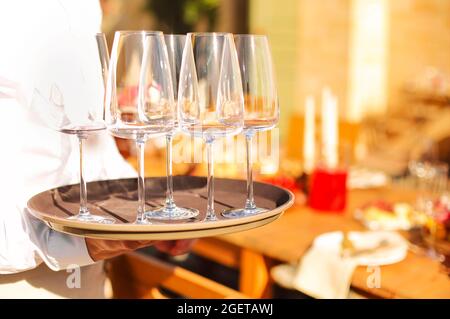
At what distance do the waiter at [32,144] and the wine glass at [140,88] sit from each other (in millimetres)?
76

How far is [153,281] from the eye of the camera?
4.76ft

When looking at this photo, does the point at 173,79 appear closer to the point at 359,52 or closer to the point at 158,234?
the point at 158,234

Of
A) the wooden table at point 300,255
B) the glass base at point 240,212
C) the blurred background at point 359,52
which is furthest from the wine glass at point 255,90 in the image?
the blurred background at point 359,52

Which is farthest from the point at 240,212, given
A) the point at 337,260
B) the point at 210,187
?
the point at 337,260

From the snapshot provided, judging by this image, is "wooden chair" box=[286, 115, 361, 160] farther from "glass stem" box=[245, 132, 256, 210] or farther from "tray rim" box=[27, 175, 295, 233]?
"tray rim" box=[27, 175, 295, 233]

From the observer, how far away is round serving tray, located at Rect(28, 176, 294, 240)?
77 cm

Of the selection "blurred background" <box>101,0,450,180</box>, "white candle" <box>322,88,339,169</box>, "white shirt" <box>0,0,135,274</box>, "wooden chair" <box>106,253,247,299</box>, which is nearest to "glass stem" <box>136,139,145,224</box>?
"white shirt" <box>0,0,135,274</box>

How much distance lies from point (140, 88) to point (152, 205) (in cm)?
22

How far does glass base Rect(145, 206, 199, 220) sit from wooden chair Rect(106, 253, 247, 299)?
0.34m

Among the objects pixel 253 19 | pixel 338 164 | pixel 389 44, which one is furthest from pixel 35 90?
pixel 389 44

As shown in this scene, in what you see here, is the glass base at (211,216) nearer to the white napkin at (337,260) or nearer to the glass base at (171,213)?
the glass base at (171,213)

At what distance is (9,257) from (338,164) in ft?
3.98

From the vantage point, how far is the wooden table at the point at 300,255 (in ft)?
4.25

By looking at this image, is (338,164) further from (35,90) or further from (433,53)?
(433,53)
